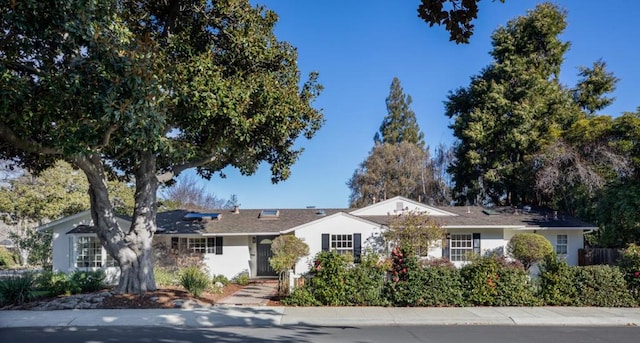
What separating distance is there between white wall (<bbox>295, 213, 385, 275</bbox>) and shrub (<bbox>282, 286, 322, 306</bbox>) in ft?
21.9

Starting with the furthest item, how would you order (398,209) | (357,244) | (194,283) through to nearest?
(398,209)
(357,244)
(194,283)

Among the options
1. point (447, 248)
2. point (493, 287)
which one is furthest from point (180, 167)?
point (447, 248)

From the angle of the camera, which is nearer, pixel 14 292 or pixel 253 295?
pixel 14 292

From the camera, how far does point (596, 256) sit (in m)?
23.8

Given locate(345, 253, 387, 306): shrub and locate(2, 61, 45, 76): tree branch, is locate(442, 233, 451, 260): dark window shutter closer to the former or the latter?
locate(345, 253, 387, 306): shrub

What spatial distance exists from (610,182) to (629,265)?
406 inches

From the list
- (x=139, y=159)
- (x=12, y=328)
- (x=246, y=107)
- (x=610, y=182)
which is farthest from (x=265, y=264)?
(x=610, y=182)

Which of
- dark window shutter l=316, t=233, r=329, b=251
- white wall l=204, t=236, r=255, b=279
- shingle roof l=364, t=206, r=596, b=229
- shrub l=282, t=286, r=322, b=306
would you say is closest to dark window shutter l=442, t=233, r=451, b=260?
shingle roof l=364, t=206, r=596, b=229

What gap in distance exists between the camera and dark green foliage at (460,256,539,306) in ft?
48.2

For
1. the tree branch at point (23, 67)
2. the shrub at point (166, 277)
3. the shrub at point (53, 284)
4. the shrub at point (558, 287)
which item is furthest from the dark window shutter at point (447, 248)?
the tree branch at point (23, 67)

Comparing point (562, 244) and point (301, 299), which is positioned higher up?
point (562, 244)

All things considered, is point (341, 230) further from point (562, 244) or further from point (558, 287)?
point (562, 244)

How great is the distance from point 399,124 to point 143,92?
125 feet

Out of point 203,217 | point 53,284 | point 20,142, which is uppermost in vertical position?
point 20,142
